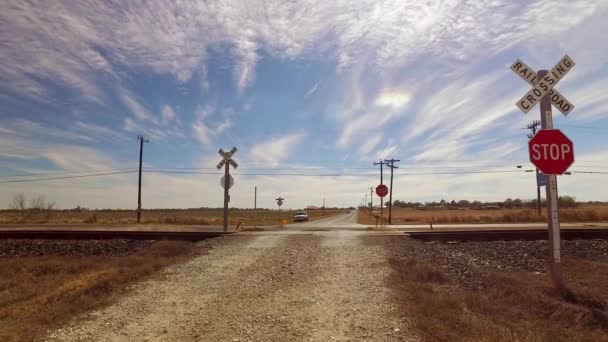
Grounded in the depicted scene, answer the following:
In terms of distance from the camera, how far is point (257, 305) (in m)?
6.77

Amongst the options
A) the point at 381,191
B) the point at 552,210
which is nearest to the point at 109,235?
the point at 552,210

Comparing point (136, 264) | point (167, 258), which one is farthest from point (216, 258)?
point (136, 264)

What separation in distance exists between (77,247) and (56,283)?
6330 mm

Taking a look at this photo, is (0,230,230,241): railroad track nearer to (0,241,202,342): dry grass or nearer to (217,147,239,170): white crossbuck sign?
(0,241,202,342): dry grass

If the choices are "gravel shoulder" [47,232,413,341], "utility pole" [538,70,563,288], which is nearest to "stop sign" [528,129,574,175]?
"utility pole" [538,70,563,288]

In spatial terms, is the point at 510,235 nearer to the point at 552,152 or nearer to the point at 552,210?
the point at 552,210

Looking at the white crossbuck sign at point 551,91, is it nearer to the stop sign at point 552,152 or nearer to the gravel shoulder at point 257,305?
the stop sign at point 552,152

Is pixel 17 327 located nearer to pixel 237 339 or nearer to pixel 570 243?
pixel 237 339

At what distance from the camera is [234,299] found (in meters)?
7.17

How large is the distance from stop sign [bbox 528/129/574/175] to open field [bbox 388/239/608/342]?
2.39m

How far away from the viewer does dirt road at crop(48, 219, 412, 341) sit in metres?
5.45

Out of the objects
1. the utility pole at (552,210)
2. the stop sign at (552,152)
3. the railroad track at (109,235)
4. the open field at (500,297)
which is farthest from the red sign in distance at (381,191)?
the stop sign at (552,152)

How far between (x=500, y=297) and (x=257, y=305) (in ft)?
15.1

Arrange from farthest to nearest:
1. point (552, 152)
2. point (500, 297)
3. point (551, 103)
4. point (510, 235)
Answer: point (510, 235) < point (551, 103) < point (552, 152) < point (500, 297)
